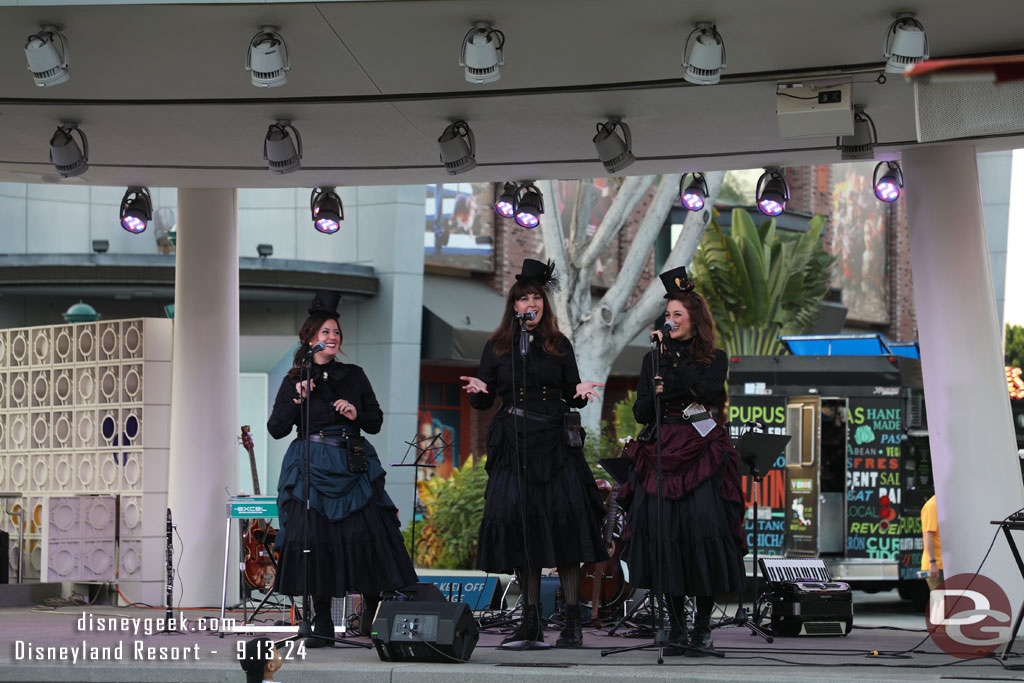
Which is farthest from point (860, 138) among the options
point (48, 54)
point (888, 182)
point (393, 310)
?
point (393, 310)

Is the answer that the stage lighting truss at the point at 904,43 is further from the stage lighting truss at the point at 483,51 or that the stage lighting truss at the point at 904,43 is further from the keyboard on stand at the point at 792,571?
the keyboard on stand at the point at 792,571

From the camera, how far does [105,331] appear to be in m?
12.0

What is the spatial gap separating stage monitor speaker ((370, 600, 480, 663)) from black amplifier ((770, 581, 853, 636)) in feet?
10.2

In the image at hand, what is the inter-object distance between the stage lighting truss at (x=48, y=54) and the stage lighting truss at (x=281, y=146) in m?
1.91

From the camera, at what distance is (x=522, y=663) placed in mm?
6938

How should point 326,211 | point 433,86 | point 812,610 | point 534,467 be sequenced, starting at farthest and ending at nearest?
point 326,211
point 812,610
point 433,86
point 534,467

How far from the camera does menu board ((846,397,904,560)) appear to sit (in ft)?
44.5

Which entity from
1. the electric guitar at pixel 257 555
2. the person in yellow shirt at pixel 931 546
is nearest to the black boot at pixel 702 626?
the person in yellow shirt at pixel 931 546

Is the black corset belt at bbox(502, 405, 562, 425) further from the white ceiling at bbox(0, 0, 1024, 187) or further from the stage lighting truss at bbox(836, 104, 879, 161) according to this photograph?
the stage lighting truss at bbox(836, 104, 879, 161)

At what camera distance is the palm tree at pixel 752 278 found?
2461 centimetres


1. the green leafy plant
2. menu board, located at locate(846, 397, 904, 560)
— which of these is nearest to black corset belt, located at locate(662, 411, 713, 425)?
menu board, located at locate(846, 397, 904, 560)

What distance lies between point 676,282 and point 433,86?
79.9 inches

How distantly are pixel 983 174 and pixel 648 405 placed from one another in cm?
2114

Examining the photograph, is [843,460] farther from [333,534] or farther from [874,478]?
[333,534]
